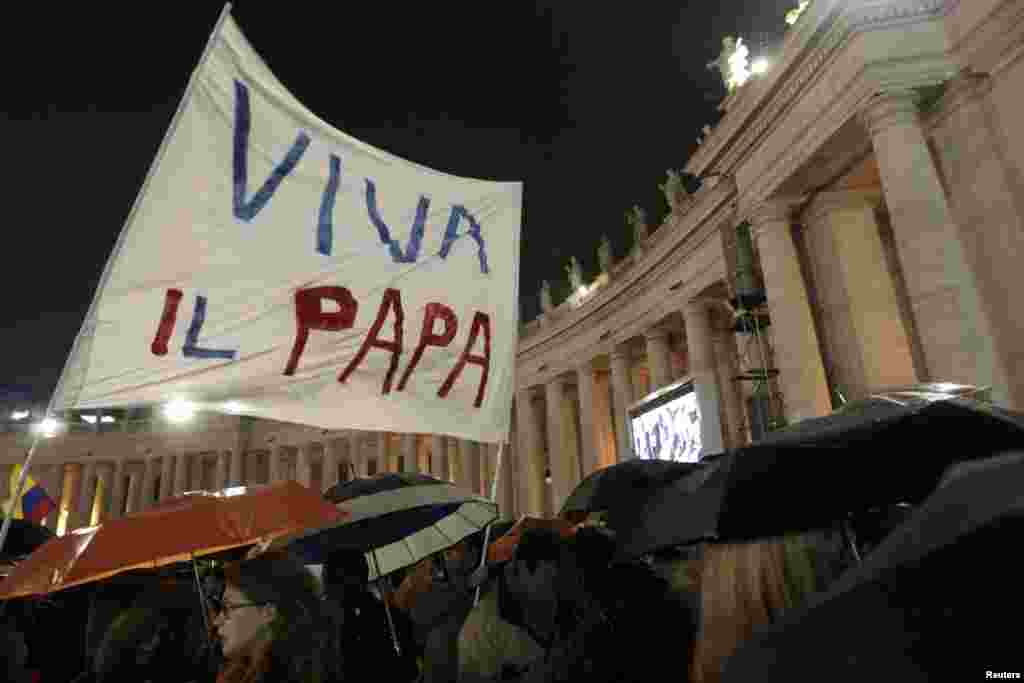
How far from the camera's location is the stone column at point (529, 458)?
45.2 metres

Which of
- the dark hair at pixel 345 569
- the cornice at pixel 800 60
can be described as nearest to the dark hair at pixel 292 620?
the dark hair at pixel 345 569

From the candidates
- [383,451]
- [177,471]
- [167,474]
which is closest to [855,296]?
[383,451]

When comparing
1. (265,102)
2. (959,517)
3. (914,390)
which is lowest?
(959,517)

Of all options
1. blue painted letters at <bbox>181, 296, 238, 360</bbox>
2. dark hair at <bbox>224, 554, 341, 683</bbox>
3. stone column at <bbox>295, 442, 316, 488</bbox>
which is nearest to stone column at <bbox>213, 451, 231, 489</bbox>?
stone column at <bbox>295, 442, 316, 488</bbox>

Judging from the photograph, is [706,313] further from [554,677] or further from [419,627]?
[554,677]

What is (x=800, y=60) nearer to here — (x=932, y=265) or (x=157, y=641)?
(x=932, y=265)

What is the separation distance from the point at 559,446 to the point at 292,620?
3693cm

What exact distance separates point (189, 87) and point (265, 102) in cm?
85

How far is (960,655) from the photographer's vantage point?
1.06m

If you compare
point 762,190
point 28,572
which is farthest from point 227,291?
point 762,190

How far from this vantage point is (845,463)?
11.0 ft

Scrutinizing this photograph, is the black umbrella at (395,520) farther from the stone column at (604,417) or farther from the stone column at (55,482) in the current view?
the stone column at (55,482)

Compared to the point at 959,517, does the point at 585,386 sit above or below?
above

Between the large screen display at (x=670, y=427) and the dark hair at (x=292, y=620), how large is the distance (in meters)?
17.8
